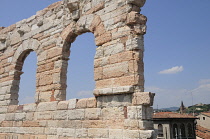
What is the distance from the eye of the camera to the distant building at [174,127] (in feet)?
79.9

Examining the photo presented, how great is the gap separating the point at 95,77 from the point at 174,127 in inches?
877

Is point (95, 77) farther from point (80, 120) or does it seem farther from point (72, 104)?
point (80, 120)

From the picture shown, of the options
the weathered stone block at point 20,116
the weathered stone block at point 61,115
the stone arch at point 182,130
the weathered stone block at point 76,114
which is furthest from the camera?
the stone arch at point 182,130

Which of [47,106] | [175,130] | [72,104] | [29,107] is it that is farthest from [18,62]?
[175,130]

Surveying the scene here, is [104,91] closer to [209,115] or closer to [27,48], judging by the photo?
[27,48]

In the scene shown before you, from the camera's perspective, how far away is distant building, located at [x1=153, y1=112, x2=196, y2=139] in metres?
24.3

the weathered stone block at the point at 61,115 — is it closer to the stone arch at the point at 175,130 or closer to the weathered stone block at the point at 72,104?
the weathered stone block at the point at 72,104

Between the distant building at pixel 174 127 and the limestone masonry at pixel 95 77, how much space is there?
20168 mm

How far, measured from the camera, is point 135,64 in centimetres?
477

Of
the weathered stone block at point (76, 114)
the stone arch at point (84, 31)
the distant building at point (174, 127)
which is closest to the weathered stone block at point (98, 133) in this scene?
the weathered stone block at point (76, 114)

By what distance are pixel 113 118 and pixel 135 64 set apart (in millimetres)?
1348

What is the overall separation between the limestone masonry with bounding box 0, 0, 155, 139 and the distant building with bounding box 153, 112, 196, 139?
794 inches

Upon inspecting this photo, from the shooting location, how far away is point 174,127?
24859mm

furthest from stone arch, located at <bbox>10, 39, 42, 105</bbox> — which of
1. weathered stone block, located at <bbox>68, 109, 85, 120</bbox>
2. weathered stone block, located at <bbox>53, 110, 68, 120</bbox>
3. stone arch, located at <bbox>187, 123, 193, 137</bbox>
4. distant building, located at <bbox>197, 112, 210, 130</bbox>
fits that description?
distant building, located at <bbox>197, 112, 210, 130</bbox>
